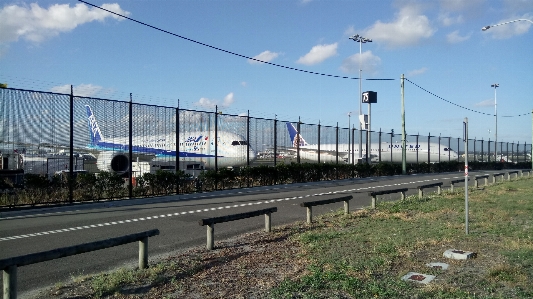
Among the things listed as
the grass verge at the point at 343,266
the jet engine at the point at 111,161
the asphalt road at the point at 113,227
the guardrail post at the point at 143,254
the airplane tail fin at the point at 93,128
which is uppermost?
the airplane tail fin at the point at 93,128

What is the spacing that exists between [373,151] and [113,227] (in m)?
46.4

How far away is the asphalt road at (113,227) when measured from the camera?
7.64 metres

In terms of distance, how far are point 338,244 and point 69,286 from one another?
4.58m

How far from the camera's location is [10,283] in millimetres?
5160

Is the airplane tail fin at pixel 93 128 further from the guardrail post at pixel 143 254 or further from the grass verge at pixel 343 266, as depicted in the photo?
the guardrail post at pixel 143 254

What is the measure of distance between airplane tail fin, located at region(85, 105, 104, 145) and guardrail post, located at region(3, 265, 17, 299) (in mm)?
13856

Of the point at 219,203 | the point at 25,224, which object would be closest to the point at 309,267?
the point at 25,224

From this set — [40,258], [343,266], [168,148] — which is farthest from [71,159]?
[343,266]

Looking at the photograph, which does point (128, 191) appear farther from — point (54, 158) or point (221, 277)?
point (221, 277)

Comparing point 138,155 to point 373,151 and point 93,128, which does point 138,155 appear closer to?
point 93,128

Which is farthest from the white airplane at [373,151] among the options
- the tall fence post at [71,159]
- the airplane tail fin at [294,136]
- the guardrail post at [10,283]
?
the guardrail post at [10,283]

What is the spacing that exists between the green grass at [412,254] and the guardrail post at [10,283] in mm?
2950

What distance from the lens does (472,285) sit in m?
5.99

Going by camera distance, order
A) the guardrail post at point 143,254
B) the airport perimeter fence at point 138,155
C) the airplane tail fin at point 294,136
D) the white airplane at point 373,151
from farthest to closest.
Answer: the white airplane at point 373,151, the airplane tail fin at point 294,136, the airport perimeter fence at point 138,155, the guardrail post at point 143,254
